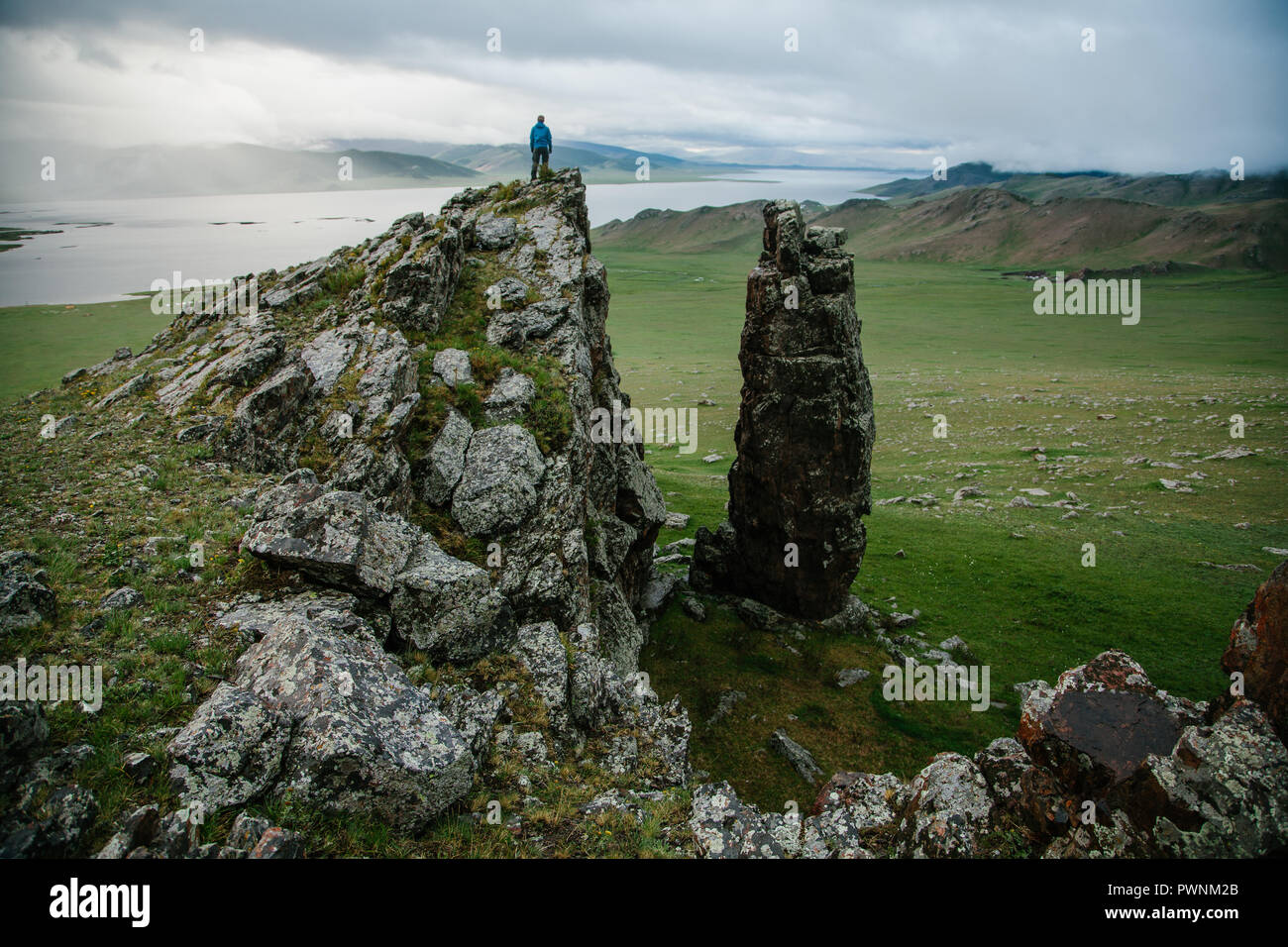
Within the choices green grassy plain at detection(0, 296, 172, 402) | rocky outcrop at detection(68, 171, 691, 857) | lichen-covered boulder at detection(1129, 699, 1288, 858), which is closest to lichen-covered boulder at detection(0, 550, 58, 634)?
rocky outcrop at detection(68, 171, 691, 857)

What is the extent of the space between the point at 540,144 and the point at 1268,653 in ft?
123

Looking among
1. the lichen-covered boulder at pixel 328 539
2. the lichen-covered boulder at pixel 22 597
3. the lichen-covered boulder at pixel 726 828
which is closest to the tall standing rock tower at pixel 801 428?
the lichen-covered boulder at pixel 328 539

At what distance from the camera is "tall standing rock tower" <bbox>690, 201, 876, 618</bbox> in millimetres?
31328

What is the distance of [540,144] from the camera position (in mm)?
37031

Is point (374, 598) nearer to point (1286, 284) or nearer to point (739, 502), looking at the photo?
point (739, 502)

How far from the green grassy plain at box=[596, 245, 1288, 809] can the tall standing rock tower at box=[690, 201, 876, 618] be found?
370 cm

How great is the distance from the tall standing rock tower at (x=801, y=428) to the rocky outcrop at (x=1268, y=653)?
65.0ft

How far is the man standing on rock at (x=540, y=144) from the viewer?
119ft

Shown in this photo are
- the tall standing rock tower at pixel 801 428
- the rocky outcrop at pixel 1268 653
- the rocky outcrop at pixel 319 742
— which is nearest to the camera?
the rocky outcrop at pixel 319 742

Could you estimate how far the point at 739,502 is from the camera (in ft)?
116

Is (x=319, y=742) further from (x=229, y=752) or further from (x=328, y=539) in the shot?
(x=328, y=539)

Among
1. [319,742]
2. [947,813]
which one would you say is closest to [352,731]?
[319,742]

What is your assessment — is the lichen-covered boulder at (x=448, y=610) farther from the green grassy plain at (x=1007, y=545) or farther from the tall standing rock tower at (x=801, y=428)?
the tall standing rock tower at (x=801, y=428)
